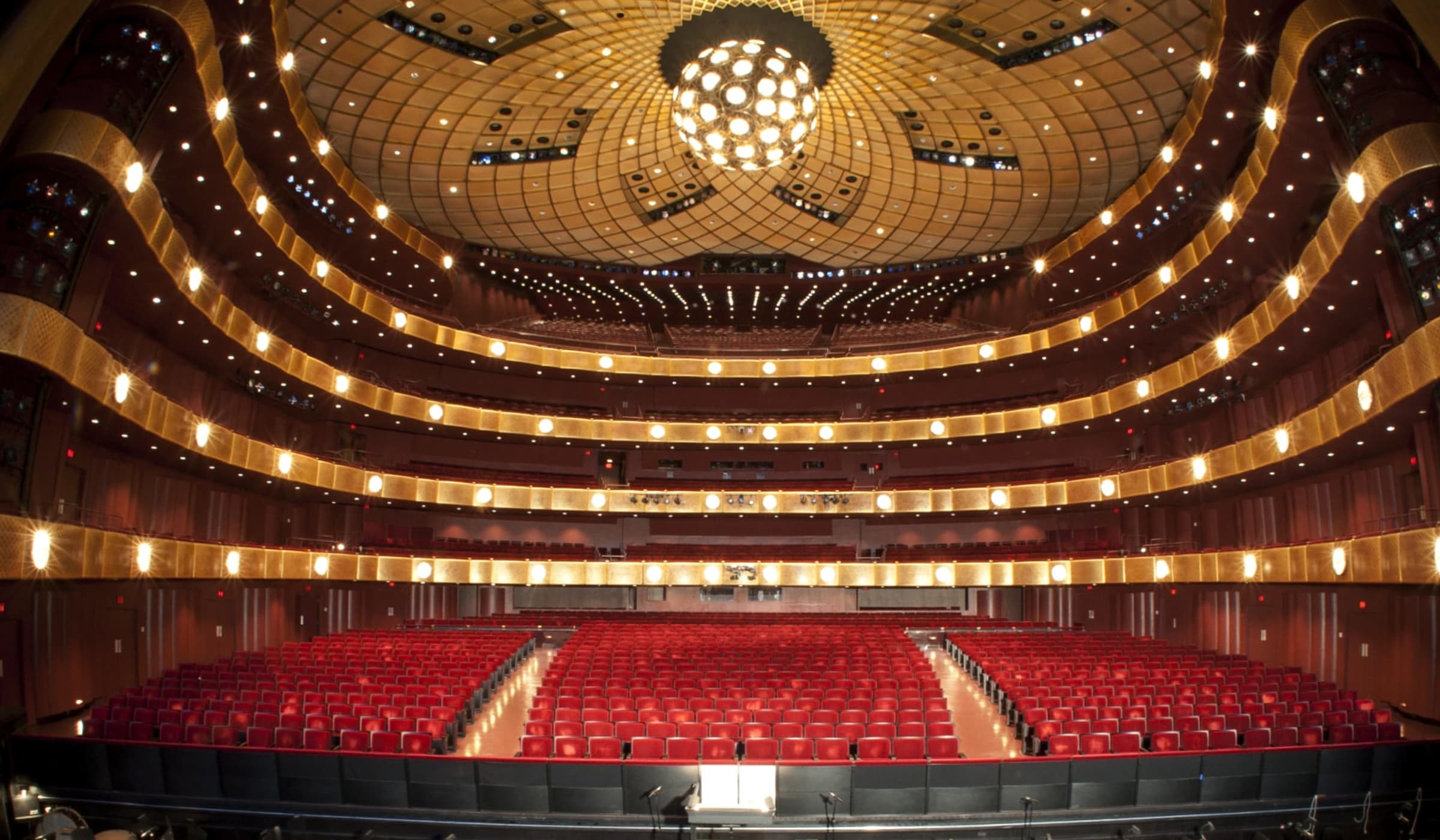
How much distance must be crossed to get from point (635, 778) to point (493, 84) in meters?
20.0

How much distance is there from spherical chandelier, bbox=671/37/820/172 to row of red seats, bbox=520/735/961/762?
16.8 meters

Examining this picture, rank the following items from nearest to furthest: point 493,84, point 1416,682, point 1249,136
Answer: point 1416,682 < point 1249,136 < point 493,84

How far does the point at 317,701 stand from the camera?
12961mm

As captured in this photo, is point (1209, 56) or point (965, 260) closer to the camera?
point (1209, 56)

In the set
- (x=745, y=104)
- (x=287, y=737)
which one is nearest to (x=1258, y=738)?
(x=287, y=737)

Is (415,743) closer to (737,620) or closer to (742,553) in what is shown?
(737,620)

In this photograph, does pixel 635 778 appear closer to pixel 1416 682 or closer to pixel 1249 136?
pixel 1416 682

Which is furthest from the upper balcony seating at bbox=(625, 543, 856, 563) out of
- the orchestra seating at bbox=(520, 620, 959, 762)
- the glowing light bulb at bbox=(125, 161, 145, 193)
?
the glowing light bulb at bbox=(125, 161, 145, 193)

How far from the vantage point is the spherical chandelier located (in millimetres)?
22234

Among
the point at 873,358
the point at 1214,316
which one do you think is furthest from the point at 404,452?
the point at 1214,316

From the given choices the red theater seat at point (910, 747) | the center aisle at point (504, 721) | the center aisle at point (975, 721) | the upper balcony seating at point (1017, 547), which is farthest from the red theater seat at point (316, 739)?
the upper balcony seating at point (1017, 547)

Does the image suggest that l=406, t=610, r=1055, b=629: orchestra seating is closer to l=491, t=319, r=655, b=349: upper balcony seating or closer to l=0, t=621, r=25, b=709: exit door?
l=491, t=319, r=655, b=349: upper balcony seating

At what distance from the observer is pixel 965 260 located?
33.8 metres

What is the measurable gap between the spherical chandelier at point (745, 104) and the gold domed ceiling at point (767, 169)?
133cm
